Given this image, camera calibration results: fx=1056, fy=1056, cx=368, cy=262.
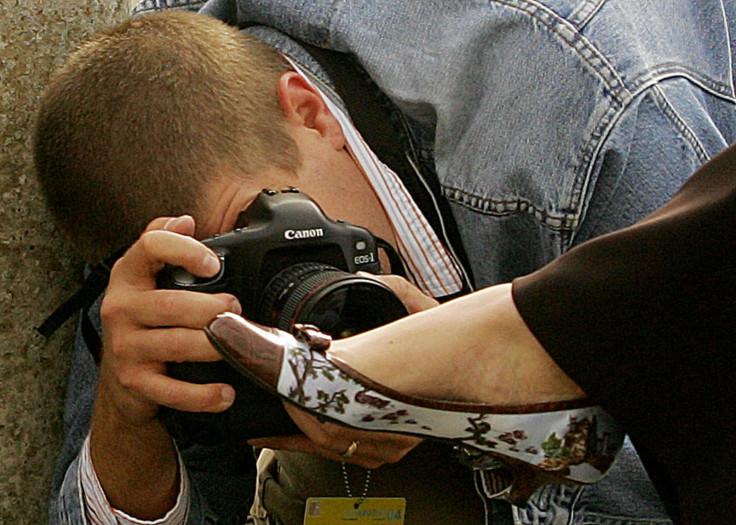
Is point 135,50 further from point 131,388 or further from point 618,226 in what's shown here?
point 618,226

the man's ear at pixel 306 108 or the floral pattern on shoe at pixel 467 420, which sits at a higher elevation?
the floral pattern on shoe at pixel 467 420

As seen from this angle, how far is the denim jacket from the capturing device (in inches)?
42.3

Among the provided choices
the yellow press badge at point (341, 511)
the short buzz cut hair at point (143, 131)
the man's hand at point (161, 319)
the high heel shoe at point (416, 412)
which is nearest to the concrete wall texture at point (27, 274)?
the short buzz cut hair at point (143, 131)

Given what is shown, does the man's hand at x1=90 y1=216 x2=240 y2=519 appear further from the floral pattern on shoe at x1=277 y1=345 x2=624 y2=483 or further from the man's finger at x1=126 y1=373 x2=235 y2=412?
the floral pattern on shoe at x1=277 y1=345 x2=624 y2=483

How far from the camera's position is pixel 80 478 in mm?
1119

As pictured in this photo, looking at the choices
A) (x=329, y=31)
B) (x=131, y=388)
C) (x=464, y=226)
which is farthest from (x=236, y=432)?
(x=329, y=31)

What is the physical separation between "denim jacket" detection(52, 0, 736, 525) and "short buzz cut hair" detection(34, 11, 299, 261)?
0.15 m

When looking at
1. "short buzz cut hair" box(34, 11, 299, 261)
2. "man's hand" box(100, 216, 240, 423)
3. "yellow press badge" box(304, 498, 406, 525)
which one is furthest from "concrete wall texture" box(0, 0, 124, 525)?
"yellow press badge" box(304, 498, 406, 525)

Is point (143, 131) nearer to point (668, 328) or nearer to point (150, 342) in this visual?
point (150, 342)

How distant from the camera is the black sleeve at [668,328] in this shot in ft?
2.11

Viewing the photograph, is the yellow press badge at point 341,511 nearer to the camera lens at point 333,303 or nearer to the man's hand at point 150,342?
the man's hand at point 150,342

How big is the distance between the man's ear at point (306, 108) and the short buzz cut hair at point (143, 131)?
0.05 ft

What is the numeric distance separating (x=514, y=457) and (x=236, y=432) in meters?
0.28

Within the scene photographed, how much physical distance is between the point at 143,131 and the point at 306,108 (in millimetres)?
188
